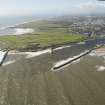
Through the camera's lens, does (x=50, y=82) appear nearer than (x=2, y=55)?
Yes

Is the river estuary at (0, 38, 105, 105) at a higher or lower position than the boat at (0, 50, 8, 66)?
higher

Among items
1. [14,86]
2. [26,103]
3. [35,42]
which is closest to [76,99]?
[26,103]

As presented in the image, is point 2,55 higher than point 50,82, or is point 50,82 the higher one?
point 50,82

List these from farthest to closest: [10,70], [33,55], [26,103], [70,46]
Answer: [70,46] → [33,55] → [10,70] → [26,103]

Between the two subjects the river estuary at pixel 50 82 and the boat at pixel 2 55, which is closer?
the river estuary at pixel 50 82

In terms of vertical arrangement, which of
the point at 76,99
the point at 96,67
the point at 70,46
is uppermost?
the point at 76,99

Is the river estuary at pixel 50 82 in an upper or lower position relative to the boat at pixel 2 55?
upper

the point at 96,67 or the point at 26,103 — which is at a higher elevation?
the point at 26,103

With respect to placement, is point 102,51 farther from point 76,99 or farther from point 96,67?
point 76,99

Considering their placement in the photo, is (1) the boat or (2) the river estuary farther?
(1) the boat

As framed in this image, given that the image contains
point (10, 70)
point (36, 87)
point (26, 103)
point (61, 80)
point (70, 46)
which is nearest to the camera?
point (26, 103)

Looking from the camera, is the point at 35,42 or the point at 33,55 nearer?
the point at 33,55
